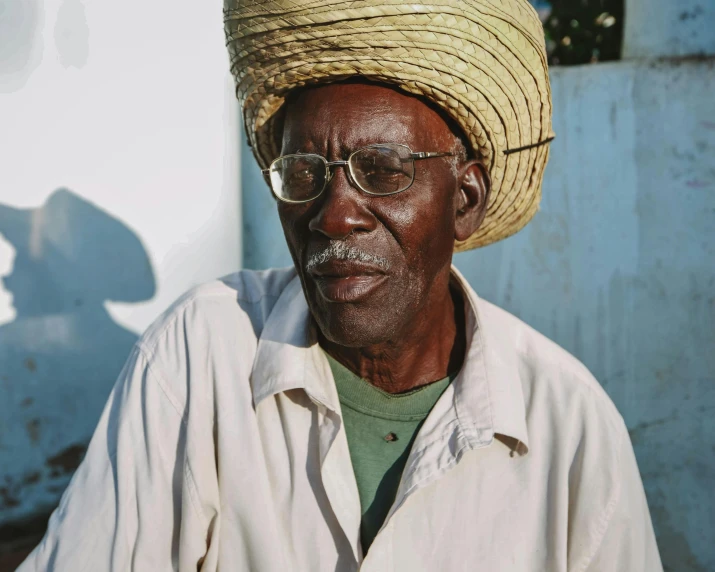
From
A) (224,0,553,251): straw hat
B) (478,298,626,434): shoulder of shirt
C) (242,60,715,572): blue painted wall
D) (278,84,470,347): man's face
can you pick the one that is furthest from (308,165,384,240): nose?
(242,60,715,572): blue painted wall

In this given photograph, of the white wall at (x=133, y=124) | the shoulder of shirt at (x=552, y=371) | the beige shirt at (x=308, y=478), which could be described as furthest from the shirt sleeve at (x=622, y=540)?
the white wall at (x=133, y=124)

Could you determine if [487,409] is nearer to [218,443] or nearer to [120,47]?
[218,443]

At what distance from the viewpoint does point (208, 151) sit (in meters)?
3.61

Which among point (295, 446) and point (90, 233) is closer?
point (295, 446)

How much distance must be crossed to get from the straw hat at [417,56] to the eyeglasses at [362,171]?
19 cm

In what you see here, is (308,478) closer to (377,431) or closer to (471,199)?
(377,431)

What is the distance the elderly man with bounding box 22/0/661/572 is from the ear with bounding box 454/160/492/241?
0.42 ft

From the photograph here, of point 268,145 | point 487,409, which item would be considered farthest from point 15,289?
point 487,409

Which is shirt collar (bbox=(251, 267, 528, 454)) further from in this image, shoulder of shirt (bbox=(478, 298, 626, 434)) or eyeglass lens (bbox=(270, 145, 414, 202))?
eyeglass lens (bbox=(270, 145, 414, 202))

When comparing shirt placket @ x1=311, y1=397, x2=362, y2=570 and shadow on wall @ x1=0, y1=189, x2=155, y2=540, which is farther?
shadow on wall @ x1=0, y1=189, x2=155, y2=540

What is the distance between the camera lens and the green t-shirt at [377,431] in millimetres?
1947

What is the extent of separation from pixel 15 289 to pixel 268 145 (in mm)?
1574

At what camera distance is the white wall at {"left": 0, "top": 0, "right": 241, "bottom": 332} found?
314 cm

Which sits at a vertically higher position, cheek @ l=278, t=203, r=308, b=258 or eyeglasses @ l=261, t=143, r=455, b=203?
eyeglasses @ l=261, t=143, r=455, b=203
